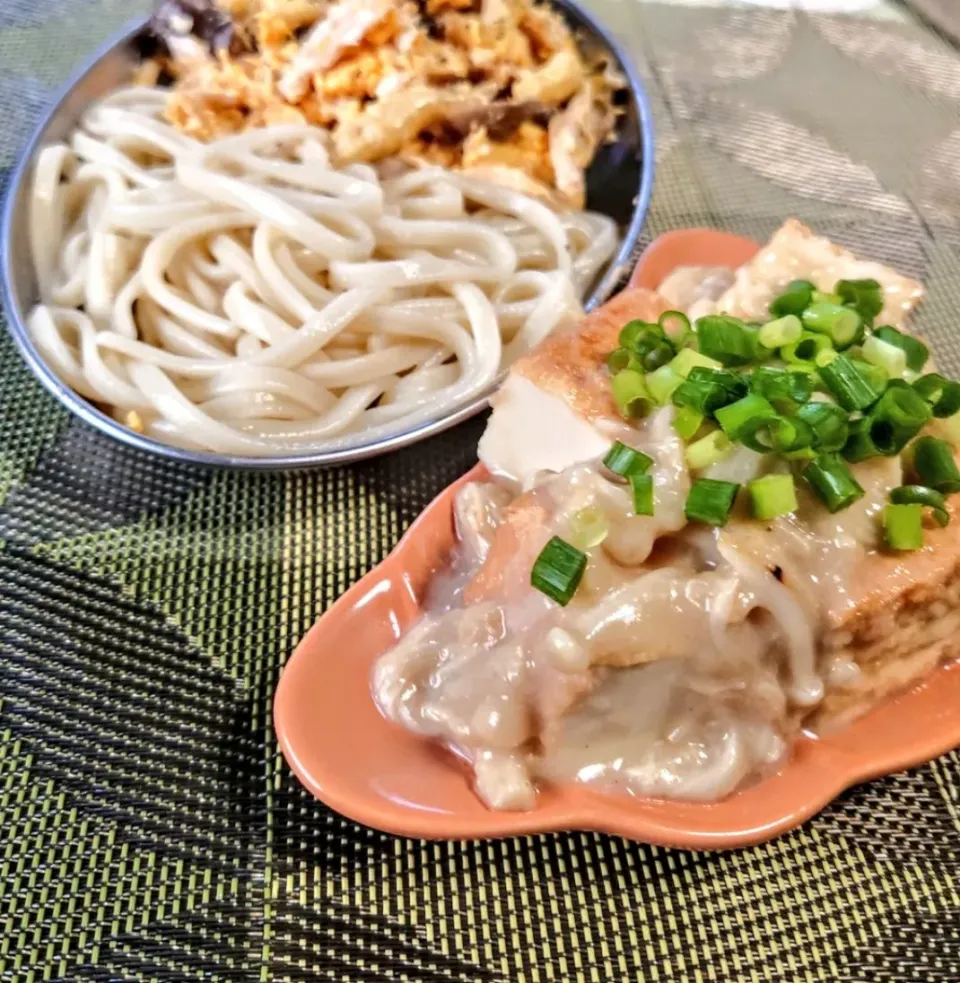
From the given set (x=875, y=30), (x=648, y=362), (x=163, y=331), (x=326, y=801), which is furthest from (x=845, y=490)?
(x=875, y=30)

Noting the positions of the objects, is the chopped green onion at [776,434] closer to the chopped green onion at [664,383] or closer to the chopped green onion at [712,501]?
the chopped green onion at [712,501]

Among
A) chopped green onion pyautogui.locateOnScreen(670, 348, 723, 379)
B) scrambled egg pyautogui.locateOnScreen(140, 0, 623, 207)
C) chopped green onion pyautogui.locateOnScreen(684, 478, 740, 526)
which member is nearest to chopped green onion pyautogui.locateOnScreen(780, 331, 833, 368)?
chopped green onion pyautogui.locateOnScreen(670, 348, 723, 379)

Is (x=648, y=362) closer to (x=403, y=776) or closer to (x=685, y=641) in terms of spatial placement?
(x=685, y=641)

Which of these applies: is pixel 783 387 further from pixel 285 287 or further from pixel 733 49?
pixel 733 49

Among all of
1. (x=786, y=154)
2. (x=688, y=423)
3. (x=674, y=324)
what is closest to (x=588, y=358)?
(x=674, y=324)

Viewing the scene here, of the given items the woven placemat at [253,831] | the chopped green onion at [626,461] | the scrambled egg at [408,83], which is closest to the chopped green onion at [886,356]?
the chopped green onion at [626,461]
